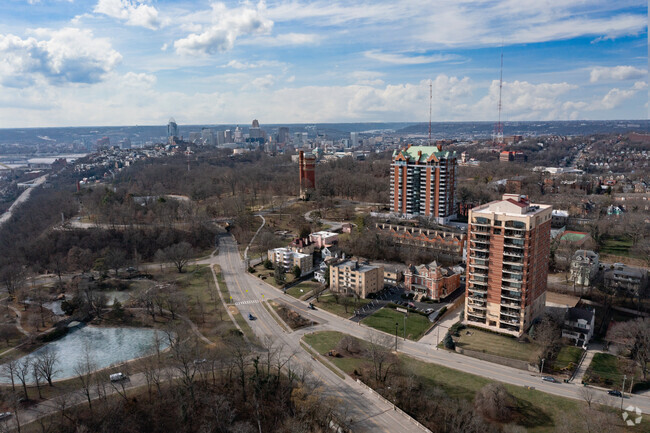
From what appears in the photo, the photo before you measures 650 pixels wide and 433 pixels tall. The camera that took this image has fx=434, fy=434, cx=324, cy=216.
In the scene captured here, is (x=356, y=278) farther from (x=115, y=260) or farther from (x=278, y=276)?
(x=115, y=260)

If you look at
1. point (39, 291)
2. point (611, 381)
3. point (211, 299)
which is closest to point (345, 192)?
point (211, 299)

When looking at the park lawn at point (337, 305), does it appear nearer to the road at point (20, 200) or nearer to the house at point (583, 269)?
the house at point (583, 269)

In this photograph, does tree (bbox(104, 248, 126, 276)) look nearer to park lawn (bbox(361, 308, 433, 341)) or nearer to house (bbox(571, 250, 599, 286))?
park lawn (bbox(361, 308, 433, 341))

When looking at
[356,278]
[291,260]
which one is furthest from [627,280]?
[291,260]

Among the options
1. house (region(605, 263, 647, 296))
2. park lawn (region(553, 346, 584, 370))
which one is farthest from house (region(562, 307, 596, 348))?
house (region(605, 263, 647, 296))

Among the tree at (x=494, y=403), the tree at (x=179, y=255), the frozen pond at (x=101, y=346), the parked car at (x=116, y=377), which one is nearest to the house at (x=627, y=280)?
the tree at (x=494, y=403)
